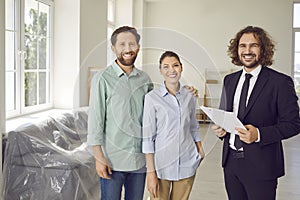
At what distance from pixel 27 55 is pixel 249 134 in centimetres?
301

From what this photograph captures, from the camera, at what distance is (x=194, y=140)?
163 cm

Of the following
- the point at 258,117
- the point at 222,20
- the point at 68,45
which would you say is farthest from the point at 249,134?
the point at 222,20

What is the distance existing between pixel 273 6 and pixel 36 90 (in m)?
6.25

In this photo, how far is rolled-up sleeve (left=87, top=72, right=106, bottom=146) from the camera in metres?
1.54

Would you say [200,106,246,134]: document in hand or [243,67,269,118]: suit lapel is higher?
[243,67,269,118]: suit lapel

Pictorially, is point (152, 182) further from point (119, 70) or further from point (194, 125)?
point (119, 70)

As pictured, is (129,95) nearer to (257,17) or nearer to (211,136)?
(211,136)

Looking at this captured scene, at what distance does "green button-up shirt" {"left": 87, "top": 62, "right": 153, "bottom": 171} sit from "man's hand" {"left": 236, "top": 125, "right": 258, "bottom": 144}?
0.45m

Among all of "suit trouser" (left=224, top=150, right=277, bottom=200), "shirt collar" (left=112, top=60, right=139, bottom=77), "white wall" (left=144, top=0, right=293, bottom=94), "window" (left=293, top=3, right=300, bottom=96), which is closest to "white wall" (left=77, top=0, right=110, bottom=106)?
"shirt collar" (left=112, top=60, right=139, bottom=77)

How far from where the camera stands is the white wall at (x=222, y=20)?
8.38 meters

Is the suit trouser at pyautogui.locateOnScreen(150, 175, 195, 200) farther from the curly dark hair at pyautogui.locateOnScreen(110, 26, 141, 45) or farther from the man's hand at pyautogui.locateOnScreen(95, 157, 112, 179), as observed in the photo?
the curly dark hair at pyautogui.locateOnScreen(110, 26, 141, 45)

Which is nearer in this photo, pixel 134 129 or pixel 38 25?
pixel 134 129

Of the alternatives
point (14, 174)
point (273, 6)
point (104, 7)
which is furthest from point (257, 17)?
point (14, 174)

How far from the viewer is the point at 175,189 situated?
1656 mm
